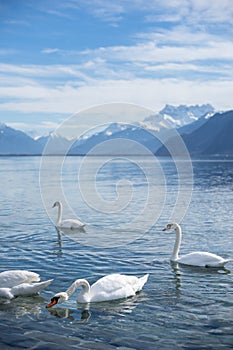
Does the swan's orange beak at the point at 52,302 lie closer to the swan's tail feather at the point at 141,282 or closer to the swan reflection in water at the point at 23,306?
the swan reflection in water at the point at 23,306

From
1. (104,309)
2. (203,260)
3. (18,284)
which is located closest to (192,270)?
(203,260)

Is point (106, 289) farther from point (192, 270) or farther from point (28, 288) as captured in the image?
A: point (192, 270)

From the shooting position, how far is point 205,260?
2136 cm

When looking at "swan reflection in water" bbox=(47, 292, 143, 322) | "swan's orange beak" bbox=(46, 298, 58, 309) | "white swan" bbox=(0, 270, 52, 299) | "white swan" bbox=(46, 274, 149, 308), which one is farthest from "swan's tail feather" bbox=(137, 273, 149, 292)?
"swan's orange beak" bbox=(46, 298, 58, 309)

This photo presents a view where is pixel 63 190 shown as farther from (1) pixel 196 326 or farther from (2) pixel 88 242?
(1) pixel 196 326

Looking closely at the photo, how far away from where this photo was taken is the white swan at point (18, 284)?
1741cm

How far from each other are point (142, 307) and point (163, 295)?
60.2 inches

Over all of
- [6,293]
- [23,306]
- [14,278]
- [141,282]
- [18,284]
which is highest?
[14,278]

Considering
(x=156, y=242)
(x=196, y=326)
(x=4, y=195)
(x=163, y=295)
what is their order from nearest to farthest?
(x=196, y=326) → (x=163, y=295) → (x=156, y=242) → (x=4, y=195)

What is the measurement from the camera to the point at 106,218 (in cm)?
3678

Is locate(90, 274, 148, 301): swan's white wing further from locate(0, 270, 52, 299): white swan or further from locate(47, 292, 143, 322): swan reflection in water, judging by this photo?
locate(0, 270, 52, 299): white swan

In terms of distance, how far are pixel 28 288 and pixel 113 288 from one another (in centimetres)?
316

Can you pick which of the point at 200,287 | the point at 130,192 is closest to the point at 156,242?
Result: the point at 200,287

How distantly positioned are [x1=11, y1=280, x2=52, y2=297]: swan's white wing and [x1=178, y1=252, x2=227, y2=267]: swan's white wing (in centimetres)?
739
